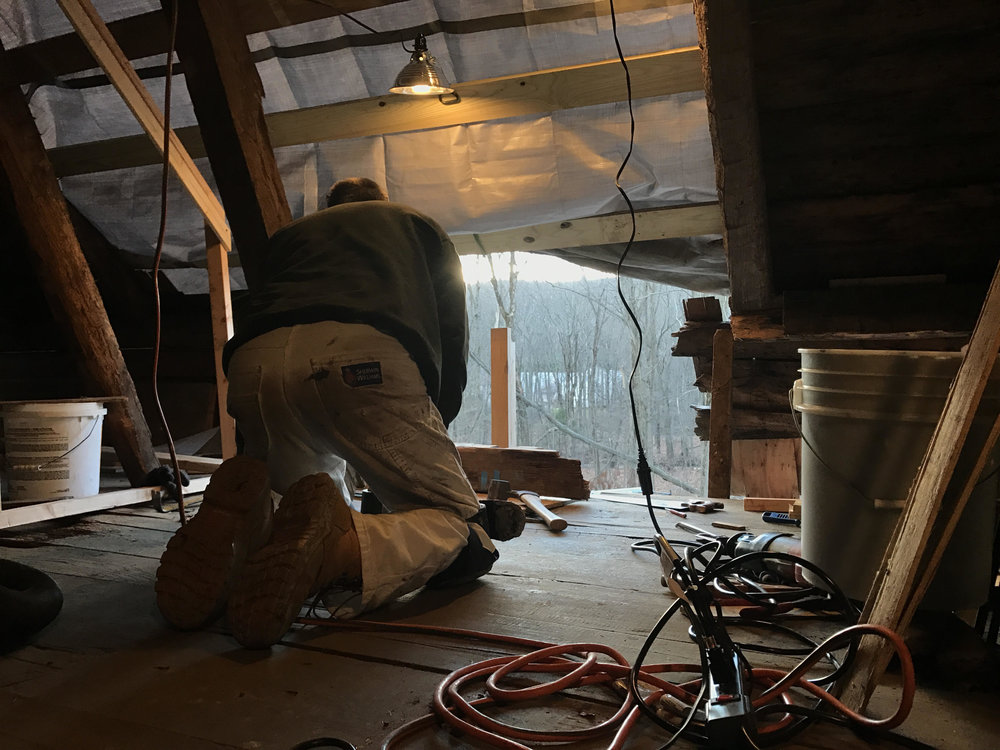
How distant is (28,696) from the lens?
130cm

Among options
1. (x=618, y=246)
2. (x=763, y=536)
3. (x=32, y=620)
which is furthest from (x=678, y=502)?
(x=32, y=620)

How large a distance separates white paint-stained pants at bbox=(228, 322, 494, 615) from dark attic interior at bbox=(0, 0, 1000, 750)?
0.7 inches

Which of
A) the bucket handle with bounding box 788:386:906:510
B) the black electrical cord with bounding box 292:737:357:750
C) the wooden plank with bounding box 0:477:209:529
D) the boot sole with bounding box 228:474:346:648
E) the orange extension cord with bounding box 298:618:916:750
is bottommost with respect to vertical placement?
the wooden plank with bounding box 0:477:209:529

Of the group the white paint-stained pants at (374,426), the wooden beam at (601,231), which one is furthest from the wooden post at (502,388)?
the white paint-stained pants at (374,426)

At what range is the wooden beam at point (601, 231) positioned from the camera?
3.58 meters

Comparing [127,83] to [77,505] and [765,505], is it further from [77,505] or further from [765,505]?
[765,505]

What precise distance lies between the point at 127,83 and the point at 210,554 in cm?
163

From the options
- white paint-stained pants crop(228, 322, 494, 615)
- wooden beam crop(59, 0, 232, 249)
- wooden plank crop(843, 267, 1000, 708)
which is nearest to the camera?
wooden plank crop(843, 267, 1000, 708)

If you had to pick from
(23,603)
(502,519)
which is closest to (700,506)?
(502,519)

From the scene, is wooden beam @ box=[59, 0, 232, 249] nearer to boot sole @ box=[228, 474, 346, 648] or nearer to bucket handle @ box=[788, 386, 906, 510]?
boot sole @ box=[228, 474, 346, 648]

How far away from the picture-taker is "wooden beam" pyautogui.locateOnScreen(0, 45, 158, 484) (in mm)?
2932

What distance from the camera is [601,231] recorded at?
12.2ft

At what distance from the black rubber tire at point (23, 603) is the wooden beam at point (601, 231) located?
2.58 m

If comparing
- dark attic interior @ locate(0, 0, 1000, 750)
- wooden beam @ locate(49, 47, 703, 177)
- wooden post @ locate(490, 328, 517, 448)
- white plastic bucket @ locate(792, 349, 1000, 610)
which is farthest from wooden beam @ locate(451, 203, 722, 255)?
white plastic bucket @ locate(792, 349, 1000, 610)
